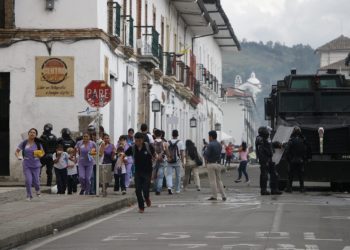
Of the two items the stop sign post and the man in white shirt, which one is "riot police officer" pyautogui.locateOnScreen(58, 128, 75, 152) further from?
the man in white shirt

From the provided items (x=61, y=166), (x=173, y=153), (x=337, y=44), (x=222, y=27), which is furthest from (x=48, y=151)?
(x=337, y=44)

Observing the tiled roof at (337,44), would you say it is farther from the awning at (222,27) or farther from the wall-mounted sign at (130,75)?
the wall-mounted sign at (130,75)

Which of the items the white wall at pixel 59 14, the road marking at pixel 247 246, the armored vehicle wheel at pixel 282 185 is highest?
the white wall at pixel 59 14

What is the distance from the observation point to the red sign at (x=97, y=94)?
24.2m

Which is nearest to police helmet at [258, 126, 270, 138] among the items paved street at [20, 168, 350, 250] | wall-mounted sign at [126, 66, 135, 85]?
paved street at [20, 168, 350, 250]

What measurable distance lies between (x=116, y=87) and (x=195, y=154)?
5573 millimetres

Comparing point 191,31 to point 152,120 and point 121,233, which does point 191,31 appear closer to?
point 152,120

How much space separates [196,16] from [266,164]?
94.8 feet

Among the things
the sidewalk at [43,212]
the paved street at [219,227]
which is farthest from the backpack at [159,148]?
the paved street at [219,227]

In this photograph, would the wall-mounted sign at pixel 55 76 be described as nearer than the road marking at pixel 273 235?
No

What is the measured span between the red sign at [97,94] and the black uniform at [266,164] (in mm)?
5308

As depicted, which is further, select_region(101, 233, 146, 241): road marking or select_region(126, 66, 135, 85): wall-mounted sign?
select_region(126, 66, 135, 85): wall-mounted sign

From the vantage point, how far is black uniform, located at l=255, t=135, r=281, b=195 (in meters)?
27.4

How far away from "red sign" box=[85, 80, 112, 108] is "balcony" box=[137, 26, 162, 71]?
14770 millimetres
